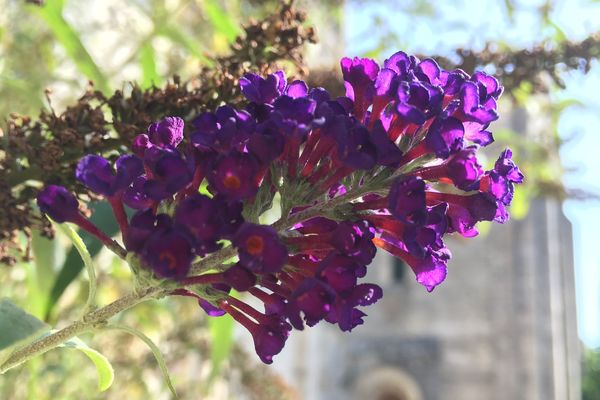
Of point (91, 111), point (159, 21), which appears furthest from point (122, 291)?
point (91, 111)

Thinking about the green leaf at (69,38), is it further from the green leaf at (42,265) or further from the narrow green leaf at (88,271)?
the narrow green leaf at (88,271)

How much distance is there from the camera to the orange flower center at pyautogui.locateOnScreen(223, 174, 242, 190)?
33cm

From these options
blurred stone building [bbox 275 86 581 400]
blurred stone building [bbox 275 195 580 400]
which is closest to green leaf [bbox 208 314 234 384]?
blurred stone building [bbox 275 86 581 400]

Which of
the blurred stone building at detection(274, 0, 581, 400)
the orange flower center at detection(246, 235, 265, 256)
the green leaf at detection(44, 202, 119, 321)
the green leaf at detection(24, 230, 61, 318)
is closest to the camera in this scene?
the orange flower center at detection(246, 235, 265, 256)

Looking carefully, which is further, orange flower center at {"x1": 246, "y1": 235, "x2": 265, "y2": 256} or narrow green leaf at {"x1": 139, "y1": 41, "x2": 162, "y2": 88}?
narrow green leaf at {"x1": 139, "y1": 41, "x2": 162, "y2": 88}

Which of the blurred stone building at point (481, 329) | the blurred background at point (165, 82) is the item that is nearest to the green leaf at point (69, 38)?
the blurred background at point (165, 82)

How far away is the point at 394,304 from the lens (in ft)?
28.8

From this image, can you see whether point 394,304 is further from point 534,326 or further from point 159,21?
point 159,21

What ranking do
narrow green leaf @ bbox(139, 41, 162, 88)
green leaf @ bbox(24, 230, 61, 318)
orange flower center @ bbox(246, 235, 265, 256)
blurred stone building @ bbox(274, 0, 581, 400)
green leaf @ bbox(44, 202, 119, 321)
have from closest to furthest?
orange flower center @ bbox(246, 235, 265, 256) < green leaf @ bbox(44, 202, 119, 321) < green leaf @ bbox(24, 230, 61, 318) < narrow green leaf @ bbox(139, 41, 162, 88) < blurred stone building @ bbox(274, 0, 581, 400)

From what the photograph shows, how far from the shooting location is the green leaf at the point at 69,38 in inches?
27.7

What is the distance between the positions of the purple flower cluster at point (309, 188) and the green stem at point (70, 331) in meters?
0.04

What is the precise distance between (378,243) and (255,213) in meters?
0.09

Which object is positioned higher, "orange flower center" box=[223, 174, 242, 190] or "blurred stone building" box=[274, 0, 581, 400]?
"blurred stone building" box=[274, 0, 581, 400]

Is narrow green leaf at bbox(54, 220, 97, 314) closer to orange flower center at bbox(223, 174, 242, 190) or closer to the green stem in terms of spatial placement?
the green stem
